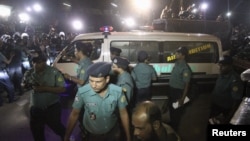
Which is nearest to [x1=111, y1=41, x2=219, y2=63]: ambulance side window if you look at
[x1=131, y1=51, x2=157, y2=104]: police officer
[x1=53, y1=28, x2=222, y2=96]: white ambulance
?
[x1=53, y1=28, x2=222, y2=96]: white ambulance

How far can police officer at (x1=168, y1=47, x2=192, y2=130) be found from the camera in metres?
5.36

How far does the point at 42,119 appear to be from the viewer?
4.46 metres

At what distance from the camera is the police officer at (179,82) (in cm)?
536

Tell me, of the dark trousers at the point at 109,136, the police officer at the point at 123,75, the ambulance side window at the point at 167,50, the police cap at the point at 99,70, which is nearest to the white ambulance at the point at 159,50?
the ambulance side window at the point at 167,50

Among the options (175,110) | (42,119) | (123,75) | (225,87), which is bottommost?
(175,110)

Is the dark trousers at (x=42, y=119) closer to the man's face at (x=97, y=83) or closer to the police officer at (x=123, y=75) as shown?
the police officer at (x=123, y=75)

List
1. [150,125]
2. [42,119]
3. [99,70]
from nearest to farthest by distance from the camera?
[150,125] < [99,70] < [42,119]

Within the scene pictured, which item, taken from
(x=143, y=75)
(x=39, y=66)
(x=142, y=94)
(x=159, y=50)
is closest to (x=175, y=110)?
(x=142, y=94)

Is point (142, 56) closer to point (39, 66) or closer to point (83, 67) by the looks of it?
point (83, 67)

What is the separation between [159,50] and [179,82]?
6.72 feet

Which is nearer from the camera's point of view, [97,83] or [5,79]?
[97,83]

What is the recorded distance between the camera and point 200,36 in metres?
7.63

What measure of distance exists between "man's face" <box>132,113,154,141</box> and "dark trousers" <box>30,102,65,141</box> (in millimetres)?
2510

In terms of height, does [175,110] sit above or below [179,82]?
below
